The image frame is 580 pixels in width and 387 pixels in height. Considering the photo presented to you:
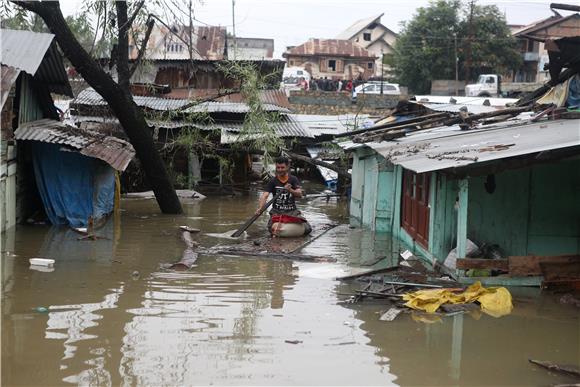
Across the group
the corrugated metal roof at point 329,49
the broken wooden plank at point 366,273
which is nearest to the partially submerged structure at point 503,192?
the broken wooden plank at point 366,273

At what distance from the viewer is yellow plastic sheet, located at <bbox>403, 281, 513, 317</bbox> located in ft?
28.5

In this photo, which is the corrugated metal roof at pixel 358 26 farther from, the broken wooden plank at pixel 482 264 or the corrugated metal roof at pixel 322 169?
the broken wooden plank at pixel 482 264

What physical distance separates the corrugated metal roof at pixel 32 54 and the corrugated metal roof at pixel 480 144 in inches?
270

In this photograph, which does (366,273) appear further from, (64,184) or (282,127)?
(282,127)

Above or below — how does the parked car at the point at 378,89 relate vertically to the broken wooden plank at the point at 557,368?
above

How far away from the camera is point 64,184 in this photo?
15758 mm

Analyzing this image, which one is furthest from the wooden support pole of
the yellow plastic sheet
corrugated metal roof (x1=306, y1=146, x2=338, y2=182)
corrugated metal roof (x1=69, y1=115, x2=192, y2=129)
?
corrugated metal roof (x1=306, y1=146, x2=338, y2=182)

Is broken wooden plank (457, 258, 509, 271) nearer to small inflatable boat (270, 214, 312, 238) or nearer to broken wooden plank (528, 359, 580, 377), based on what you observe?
broken wooden plank (528, 359, 580, 377)

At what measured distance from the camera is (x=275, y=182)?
13648mm

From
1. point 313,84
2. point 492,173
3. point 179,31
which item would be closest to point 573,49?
point 492,173

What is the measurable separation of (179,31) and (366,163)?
560cm

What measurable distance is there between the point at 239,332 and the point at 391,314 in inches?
72.4

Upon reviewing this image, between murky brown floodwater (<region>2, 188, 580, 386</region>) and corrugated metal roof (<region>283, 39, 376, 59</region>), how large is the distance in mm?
50398

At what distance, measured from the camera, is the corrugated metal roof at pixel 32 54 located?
13.5 meters
